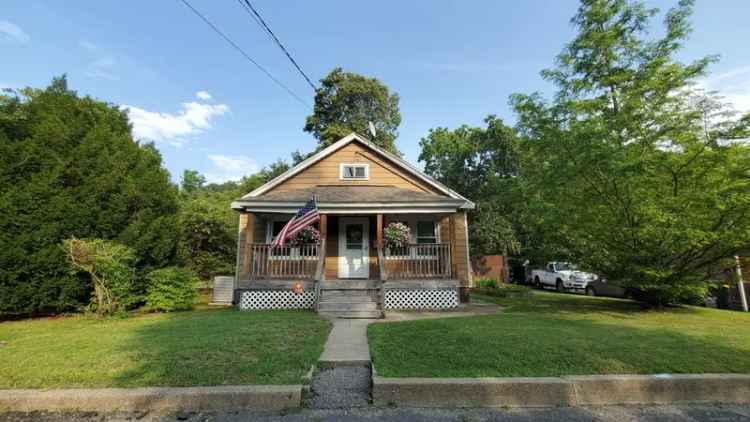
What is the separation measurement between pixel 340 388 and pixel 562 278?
1693cm

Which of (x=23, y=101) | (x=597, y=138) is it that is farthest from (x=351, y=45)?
(x=23, y=101)

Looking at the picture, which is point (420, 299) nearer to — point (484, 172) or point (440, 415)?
point (440, 415)

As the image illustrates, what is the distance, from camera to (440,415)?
314cm

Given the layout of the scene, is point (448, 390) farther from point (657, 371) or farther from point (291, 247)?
point (291, 247)

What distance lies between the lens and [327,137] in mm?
25094

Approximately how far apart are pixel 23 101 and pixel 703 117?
60.5 ft

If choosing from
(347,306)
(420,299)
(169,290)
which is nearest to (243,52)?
(169,290)

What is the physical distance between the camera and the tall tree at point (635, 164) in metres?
7.33

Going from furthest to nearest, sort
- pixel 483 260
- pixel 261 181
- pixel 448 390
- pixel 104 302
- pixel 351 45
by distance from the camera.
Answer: pixel 261 181 → pixel 483 260 → pixel 351 45 → pixel 104 302 → pixel 448 390

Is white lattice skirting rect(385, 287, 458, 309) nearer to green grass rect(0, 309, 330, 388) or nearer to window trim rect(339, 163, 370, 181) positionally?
green grass rect(0, 309, 330, 388)

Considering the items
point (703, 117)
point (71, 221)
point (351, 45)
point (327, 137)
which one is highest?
point (327, 137)

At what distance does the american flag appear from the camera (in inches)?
321

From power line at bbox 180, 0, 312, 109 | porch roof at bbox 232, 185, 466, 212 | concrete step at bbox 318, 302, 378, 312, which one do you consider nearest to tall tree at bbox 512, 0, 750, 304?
porch roof at bbox 232, 185, 466, 212

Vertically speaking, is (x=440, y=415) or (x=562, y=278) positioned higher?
(x=562, y=278)
